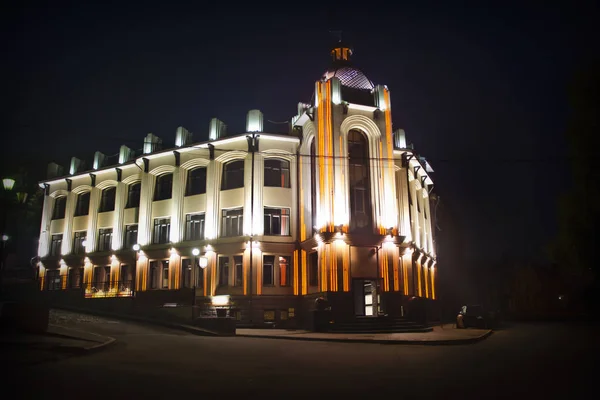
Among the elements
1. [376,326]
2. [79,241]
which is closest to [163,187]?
[79,241]

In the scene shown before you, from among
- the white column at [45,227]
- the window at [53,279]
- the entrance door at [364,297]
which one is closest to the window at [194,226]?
the entrance door at [364,297]

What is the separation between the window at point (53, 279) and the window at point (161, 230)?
36.7 feet

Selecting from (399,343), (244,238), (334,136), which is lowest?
(399,343)

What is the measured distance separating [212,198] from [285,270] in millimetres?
7269

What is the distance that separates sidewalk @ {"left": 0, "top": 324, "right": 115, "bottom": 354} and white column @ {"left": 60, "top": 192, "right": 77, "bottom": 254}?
89.2 feet

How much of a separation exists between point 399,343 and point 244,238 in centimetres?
1608

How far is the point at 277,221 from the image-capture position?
32.9 m

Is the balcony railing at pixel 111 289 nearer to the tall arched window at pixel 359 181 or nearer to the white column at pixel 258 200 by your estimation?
the white column at pixel 258 200

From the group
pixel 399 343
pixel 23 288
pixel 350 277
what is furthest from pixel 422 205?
pixel 23 288

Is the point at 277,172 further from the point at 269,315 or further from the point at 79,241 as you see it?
the point at 79,241

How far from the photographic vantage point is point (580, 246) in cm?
2458

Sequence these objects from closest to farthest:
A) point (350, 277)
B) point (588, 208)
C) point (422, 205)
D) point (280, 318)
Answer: point (588, 208)
point (350, 277)
point (280, 318)
point (422, 205)

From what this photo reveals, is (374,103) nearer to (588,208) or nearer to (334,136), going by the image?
(334,136)

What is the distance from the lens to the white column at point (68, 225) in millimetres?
41562
